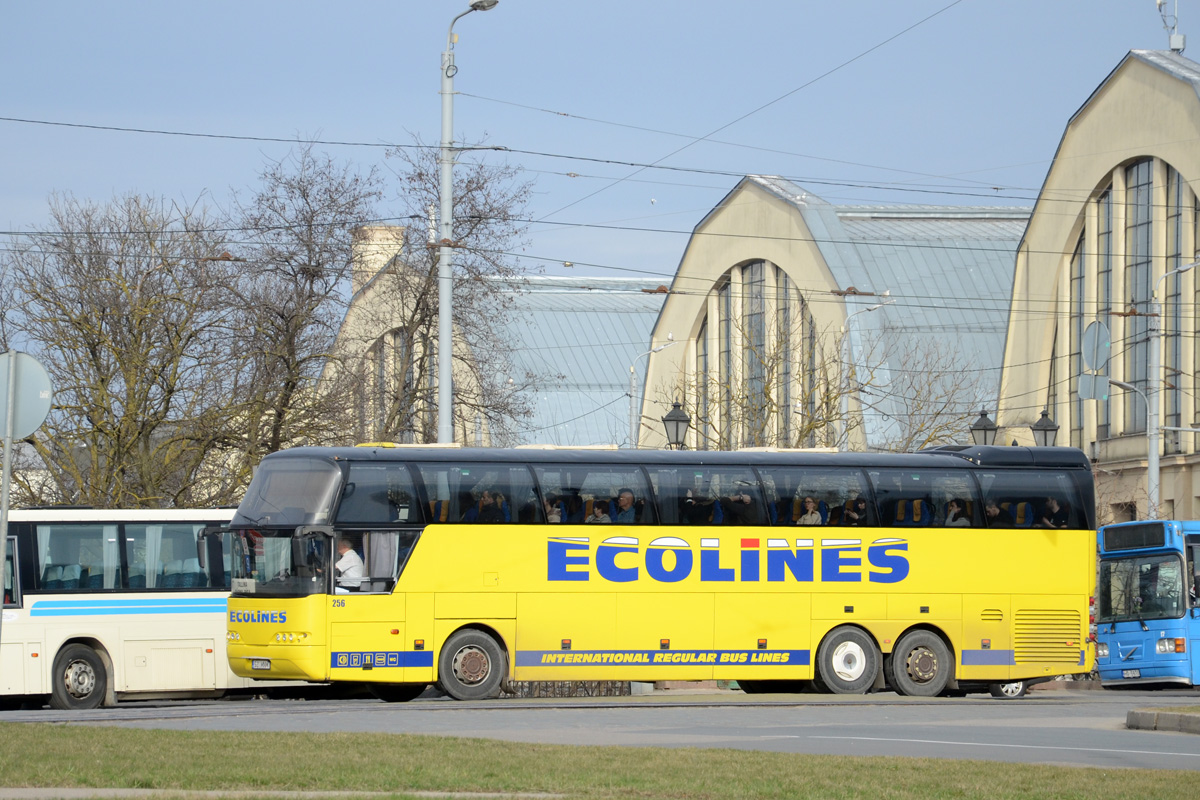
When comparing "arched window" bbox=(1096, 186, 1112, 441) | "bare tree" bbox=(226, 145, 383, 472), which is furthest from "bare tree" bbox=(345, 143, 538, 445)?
"arched window" bbox=(1096, 186, 1112, 441)

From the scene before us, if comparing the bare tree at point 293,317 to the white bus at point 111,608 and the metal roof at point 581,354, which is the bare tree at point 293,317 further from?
the metal roof at point 581,354

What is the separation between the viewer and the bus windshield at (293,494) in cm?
2114

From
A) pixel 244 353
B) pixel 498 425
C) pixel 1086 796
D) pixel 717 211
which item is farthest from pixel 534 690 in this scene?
pixel 717 211

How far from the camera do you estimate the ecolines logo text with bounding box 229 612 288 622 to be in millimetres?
21031

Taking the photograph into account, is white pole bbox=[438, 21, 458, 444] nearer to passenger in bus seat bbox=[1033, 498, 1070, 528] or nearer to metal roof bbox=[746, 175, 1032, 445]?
passenger in bus seat bbox=[1033, 498, 1070, 528]

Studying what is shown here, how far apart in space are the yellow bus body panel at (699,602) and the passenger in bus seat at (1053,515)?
0.12 meters

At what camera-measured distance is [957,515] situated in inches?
920

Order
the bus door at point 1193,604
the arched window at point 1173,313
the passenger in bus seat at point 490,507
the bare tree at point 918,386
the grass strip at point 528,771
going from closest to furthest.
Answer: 1. the grass strip at point 528,771
2. the passenger in bus seat at point 490,507
3. the bus door at point 1193,604
4. the arched window at point 1173,313
5. the bare tree at point 918,386

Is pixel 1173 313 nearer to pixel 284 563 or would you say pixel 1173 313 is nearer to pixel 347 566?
pixel 347 566

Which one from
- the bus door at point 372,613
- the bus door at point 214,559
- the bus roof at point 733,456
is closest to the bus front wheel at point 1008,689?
the bus roof at point 733,456

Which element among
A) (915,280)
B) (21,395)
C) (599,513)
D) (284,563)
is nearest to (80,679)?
(284,563)

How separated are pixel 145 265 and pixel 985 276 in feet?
114

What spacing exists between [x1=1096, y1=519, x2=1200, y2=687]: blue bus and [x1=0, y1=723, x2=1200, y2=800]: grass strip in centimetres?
1719

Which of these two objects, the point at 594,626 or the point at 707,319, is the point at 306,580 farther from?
the point at 707,319
